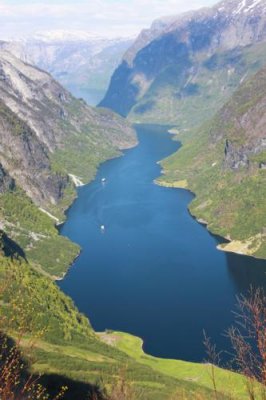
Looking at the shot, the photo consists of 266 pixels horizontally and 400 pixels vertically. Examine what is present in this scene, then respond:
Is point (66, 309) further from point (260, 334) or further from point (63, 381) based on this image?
point (260, 334)

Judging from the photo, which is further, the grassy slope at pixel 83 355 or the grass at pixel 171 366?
the grass at pixel 171 366

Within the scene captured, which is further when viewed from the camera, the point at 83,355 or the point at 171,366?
the point at 171,366

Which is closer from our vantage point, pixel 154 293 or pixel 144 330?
pixel 144 330

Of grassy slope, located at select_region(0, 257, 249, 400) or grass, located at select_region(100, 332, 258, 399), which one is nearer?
grassy slope, located at select_region(0, 257, 249, 400)

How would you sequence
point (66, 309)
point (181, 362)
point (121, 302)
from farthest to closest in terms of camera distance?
1. point (121, 302)
2. point (66, 309)
3. point (181, 362)

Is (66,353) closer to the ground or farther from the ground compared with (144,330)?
farther from the ground

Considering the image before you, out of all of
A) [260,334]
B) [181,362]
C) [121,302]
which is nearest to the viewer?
[260,334]

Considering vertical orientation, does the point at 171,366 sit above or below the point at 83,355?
below

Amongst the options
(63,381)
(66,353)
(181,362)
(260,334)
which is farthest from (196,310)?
(260,334)
